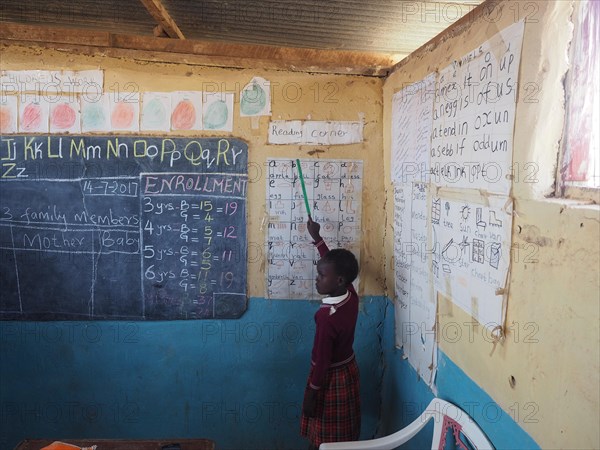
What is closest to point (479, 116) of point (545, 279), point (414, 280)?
point (545, 279)

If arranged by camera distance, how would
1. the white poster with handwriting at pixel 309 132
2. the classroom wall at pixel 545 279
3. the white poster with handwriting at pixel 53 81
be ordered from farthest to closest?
1. the white poster with handwriting at pixel 309 132
2. the white poster with handwriting at pixel 53 81
3. the classroom wall at pixel 545 279

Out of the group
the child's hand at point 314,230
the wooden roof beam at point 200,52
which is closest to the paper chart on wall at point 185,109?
the wooden roof beam at point 200,52

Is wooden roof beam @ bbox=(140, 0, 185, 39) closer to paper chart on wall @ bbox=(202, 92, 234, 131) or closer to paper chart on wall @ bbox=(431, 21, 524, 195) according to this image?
paper chart on wall @ bbox=(202, 92, 234, 131)

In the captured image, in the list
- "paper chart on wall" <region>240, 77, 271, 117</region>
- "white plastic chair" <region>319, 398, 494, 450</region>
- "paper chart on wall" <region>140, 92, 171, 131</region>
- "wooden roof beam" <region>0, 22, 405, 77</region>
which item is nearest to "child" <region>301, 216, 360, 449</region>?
"white plastic chair" <region>319, 398, 494, 450</region>

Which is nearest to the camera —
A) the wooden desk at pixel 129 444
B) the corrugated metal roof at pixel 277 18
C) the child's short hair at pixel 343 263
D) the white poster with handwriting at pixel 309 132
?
the wooden desk at pixel 129 444

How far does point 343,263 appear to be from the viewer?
234 centimetres

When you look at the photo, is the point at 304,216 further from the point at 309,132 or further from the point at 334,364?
the point at 334,364

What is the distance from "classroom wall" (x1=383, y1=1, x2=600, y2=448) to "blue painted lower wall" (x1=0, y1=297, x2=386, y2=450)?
146 centimetres

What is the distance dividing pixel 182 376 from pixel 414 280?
1582 millimetres

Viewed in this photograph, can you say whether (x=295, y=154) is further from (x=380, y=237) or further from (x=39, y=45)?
(x=39, y=45)

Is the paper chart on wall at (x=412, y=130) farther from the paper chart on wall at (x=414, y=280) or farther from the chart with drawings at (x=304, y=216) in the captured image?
the chart with drawings at (x=304, y=216)

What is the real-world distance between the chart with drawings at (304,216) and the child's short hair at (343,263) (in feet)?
1.48

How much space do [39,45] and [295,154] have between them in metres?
1.59

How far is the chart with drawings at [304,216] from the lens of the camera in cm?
277
